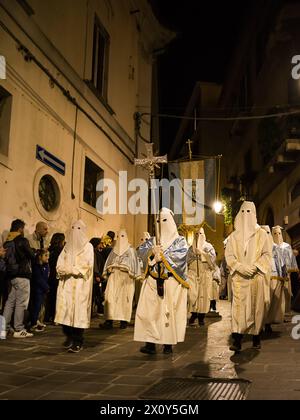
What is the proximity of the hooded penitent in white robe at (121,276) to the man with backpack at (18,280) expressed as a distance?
2541 millimetres

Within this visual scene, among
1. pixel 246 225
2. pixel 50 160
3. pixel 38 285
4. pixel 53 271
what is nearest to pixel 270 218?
pixel 50 160

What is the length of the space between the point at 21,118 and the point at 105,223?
619 centimetres

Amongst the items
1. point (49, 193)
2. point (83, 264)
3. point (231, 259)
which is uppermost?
point (49, 193)

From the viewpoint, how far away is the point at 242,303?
784 centimetres

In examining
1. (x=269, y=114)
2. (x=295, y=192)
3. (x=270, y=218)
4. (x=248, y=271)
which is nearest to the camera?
(x=248, y=271)

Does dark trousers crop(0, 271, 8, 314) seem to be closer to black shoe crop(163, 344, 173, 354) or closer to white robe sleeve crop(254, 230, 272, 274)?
black shoe crop(163, 344, 173, 354)

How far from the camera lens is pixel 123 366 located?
6801mm

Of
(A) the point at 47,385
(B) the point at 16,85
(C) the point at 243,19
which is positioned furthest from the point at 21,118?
(C) the point at 243,19

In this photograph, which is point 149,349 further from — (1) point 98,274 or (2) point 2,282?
(1) point 98,274

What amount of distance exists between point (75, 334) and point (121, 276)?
354 centimetres

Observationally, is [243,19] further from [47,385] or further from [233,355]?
[47,385]

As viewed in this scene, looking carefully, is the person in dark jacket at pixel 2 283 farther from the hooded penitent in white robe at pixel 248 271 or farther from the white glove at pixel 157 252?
the hooded penitent in white robe at pixel 248 271

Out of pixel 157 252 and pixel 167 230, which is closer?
pixel 157 252

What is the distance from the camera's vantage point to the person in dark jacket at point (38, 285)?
9883 mm
